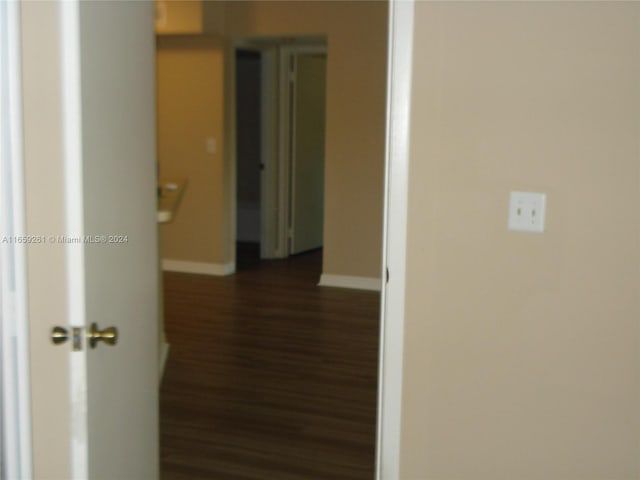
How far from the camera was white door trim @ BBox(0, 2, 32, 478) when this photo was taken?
1.82 metres

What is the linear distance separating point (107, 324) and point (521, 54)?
49.7 inches

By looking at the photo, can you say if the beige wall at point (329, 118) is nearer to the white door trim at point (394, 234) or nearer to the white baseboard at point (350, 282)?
the white baseboard at point (350, 282)

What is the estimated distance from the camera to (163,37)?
23.1 ft

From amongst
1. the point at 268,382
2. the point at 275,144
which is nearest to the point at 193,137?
A: the point at 275,144

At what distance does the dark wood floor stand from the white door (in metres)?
1.12

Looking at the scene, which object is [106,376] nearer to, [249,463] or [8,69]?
[8,69]

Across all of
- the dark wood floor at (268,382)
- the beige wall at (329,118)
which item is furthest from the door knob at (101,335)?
the beige wall at (329,118)

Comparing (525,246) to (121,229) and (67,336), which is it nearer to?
(121,229)

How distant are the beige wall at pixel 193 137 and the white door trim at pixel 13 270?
206 inches

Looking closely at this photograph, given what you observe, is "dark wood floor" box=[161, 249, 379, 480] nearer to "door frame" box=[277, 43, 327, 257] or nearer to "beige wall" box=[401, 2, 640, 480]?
"beige wall" box=[401, 2, 640, 480]

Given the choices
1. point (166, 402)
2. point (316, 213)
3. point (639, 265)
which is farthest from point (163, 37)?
point (639, 265)

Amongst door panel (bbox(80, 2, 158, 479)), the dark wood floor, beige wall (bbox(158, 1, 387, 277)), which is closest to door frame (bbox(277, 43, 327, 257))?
beige wall (bbox(158, 1, 387, 277))

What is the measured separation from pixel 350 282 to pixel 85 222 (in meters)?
5.03

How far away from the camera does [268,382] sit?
→ 4.16m
